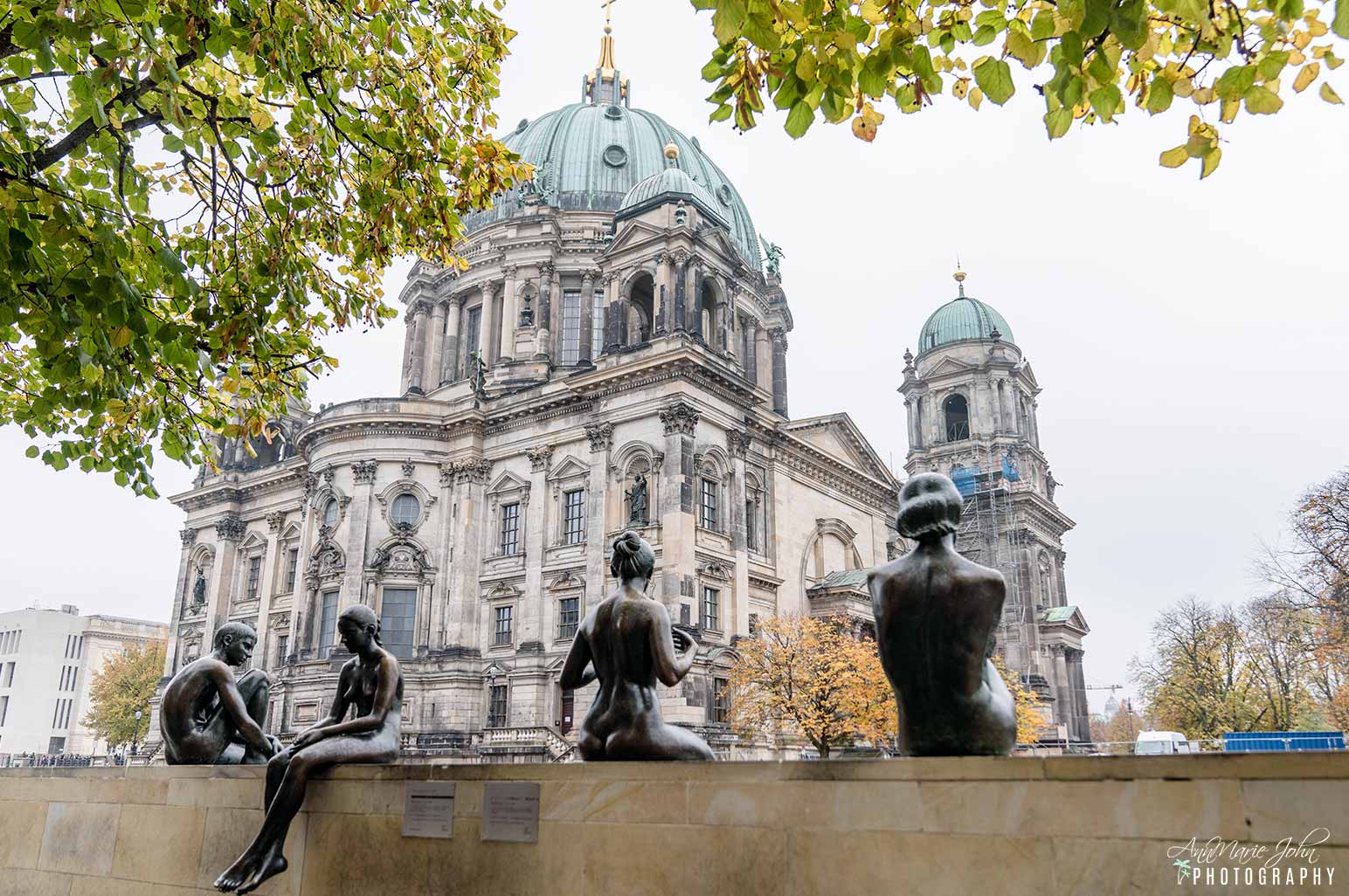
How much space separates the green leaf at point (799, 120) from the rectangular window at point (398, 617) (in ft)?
127

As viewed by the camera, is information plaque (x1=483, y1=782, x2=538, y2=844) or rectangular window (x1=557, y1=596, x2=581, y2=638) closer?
information plaque (x1=483, y1=782, x2=538, y2=844)

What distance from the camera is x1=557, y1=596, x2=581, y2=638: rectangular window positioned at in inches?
1539

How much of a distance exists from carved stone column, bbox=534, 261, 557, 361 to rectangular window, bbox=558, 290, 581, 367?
0.98 metres

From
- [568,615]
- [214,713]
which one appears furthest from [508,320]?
[214,713]

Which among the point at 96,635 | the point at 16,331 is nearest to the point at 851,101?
the point at 16,331

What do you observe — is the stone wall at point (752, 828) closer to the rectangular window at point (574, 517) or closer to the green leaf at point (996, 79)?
the green leaf at point (996, 79)

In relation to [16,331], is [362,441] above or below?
above

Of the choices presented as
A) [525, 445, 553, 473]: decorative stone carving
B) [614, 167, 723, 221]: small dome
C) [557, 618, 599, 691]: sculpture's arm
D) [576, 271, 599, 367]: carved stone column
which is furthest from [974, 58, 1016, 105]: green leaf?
[576, 271, 599, 367]: carved stone column

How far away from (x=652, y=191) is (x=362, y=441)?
18.0 metres

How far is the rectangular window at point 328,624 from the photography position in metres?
42.9

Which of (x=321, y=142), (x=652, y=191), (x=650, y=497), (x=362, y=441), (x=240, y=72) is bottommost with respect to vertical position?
(x=321, y=142)

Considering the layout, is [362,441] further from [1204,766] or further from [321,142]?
[1204,766]

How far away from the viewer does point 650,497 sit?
37969mm

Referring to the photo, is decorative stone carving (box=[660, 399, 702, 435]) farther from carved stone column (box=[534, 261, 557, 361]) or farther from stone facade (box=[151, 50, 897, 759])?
carved stone column (box=[534, 261, 557, 361])
